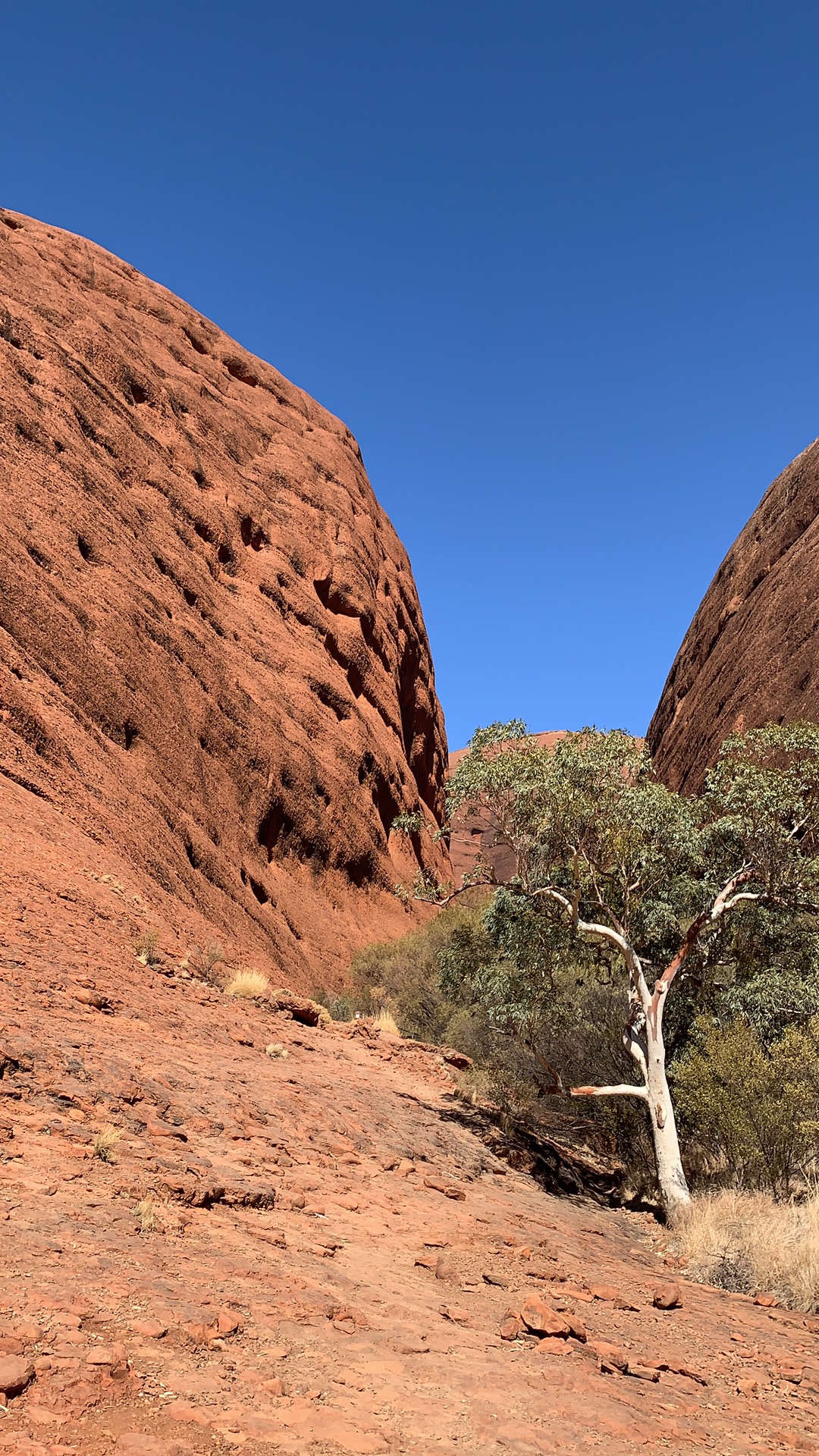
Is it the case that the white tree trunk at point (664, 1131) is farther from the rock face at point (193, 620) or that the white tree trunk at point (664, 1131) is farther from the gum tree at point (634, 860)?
the rock face at point (193, 620)

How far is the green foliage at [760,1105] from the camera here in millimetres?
9469

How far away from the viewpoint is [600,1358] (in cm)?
493

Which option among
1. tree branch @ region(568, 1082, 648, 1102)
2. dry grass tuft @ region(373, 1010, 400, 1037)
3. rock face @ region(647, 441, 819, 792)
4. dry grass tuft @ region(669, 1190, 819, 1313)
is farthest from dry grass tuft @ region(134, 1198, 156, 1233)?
rock face @ region(647, 441, 819, 792)

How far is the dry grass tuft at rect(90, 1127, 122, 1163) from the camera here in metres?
5.67

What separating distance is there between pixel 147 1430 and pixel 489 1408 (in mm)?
1638

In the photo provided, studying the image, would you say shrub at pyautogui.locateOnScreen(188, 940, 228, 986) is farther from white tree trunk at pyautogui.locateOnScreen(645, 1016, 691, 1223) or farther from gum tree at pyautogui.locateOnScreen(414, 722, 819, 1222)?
white tree trunk at pyautogui.locateOnScreen(645, 1016, 691, 1223)

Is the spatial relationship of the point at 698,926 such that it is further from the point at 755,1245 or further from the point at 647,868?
the point at 755,1245

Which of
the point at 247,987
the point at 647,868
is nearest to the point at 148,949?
the point at 247,987

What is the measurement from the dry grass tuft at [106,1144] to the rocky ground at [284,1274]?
3cm

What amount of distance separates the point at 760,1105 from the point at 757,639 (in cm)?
1691

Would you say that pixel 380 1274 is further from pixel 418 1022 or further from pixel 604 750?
pixel 418 1022

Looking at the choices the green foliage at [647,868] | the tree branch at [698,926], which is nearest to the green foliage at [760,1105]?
the tree branch at [698,926]

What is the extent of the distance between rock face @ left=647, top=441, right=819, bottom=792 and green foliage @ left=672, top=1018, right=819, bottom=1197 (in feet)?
38.2

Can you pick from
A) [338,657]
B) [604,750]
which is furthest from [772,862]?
[338,657]
